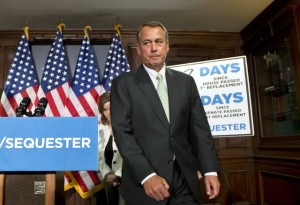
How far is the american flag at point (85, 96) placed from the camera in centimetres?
312

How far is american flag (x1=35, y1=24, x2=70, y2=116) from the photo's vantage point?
3.27 metres

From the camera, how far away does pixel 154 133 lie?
1.12m

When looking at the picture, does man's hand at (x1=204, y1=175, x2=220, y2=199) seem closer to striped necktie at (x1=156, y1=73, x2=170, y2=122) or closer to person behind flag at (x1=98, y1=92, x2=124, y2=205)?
striped necktie at (x1=156, y1=73, x2=170, y2=122)

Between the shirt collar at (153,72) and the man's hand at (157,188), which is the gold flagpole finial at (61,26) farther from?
the man's hand at (157,188)

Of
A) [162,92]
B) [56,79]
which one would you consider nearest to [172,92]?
[162,92]

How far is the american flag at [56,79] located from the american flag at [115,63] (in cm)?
47

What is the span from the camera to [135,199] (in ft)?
3.59

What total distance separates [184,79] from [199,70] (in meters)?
1.42

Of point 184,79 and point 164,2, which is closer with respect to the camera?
point 184,79

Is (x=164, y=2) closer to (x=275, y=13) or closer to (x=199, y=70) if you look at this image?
(x=199, y=70)

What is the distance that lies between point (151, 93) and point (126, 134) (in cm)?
20

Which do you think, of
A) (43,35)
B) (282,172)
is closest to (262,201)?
(282,172)

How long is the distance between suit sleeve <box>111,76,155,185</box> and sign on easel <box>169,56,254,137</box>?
1.53 meters

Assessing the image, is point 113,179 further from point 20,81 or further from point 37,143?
point 20,81
